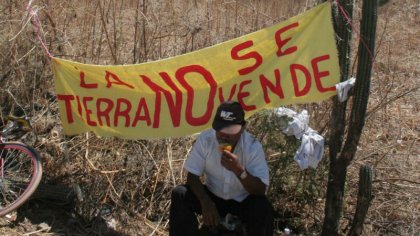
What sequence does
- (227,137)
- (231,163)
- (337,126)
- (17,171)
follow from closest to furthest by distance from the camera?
(231,163) → (227,137) → (337,126) → (17,171)

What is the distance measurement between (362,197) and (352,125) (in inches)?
19.9

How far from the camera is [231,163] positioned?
3195 mm

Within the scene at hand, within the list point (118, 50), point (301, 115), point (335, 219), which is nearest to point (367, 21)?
point (301, 115)

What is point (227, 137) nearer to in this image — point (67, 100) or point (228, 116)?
point (228, 116)

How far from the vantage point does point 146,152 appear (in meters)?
4.57

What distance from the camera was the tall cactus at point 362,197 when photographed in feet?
11.6

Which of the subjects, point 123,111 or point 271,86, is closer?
point 271,86

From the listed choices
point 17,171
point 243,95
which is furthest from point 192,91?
point 17,171

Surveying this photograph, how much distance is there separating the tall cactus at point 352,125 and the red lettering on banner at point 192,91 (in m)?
0.87

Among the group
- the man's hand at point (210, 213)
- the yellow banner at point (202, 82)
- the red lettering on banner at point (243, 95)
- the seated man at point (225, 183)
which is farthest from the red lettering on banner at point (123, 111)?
the man's hand at point (210, 213)

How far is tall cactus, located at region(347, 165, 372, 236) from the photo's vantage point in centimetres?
353

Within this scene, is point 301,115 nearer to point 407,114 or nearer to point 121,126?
point 121,126

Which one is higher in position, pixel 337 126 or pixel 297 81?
pixel 297 81

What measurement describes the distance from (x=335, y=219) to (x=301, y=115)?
781 millimetres
